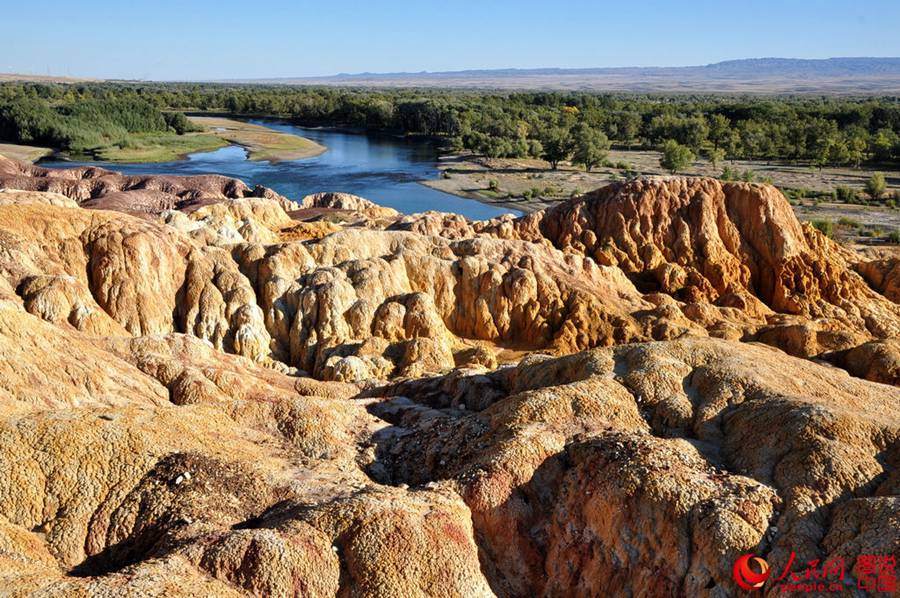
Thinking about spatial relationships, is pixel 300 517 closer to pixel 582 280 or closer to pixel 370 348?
pixel 370 348

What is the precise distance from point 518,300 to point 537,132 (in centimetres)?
10462

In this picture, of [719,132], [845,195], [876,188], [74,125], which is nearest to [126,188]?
[74,125]

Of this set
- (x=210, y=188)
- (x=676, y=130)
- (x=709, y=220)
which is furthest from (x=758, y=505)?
(x=676, y=130)

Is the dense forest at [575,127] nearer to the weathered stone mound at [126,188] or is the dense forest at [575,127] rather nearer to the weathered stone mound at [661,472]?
the weathered stone mound at [126,188]

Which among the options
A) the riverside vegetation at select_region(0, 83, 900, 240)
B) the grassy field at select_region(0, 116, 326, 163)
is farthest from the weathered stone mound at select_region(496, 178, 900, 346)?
the grassy field at select_region(0, 116, 326, 163)

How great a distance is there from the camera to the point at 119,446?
14.3m

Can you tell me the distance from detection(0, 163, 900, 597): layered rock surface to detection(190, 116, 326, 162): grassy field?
86995 millimetres

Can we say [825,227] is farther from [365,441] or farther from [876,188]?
[365,441]

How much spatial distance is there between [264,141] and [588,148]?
60.2m

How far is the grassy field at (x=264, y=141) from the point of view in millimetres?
117125

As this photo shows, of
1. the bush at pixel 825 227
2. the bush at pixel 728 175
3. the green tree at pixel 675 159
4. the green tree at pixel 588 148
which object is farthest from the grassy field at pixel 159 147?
the bush at pixel 825 227

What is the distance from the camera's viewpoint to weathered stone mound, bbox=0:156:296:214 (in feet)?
190
